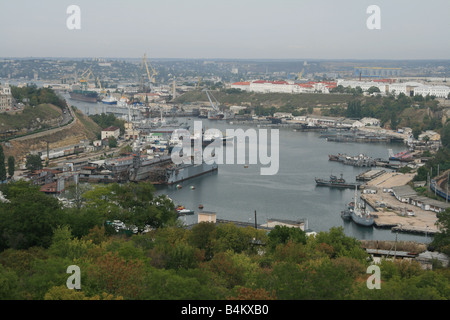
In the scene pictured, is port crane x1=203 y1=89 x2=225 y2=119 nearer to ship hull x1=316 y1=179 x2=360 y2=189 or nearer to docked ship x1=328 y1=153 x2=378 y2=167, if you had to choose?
docked ship x1=328 y1=153 x2=378 y2=167

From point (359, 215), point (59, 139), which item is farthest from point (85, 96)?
point (359, 215)

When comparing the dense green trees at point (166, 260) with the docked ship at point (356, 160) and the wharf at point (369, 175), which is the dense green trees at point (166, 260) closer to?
the wharf at point (369, 175)

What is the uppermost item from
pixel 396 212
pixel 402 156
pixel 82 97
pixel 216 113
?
pixel 82 97

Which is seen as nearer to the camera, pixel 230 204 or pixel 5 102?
pixel 230 204

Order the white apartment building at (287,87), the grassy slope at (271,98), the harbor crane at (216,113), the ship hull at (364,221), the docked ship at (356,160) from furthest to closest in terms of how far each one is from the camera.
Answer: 1. the white apartment building at (287,87)
2. the grassy slope at (271,98)
3. the harbor crane at (216,113)
4. the docked ship at (356,160)
5. the ship hull at (364,221)

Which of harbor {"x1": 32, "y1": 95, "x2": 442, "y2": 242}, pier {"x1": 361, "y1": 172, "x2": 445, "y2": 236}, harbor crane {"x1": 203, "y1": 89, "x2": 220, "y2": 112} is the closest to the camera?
pier {"x1": 361, "y1": 172, "x2": 445, "y2": 236}

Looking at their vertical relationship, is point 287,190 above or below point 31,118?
below

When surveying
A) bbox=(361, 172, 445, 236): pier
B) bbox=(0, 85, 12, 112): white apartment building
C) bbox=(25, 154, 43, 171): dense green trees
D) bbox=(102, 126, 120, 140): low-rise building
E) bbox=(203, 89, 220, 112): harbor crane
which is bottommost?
bbox=(361, 172, 445, 236): pier

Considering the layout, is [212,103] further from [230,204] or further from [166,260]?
[166,260]

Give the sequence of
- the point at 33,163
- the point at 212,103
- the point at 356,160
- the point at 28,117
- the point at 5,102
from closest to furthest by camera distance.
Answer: the point at 33,163 < the point at 356,160 < the point at 28,117 < the point at 5,102 < the point at 212,103

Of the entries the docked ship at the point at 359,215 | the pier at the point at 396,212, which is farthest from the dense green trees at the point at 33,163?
the pier at the point at 396,212

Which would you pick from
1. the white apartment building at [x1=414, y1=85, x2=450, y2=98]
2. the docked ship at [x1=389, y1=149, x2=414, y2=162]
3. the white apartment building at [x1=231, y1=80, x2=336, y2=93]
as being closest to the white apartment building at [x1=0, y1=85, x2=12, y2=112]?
the docked ship at [x1=389, y1=149, x2=414, y2=162]
